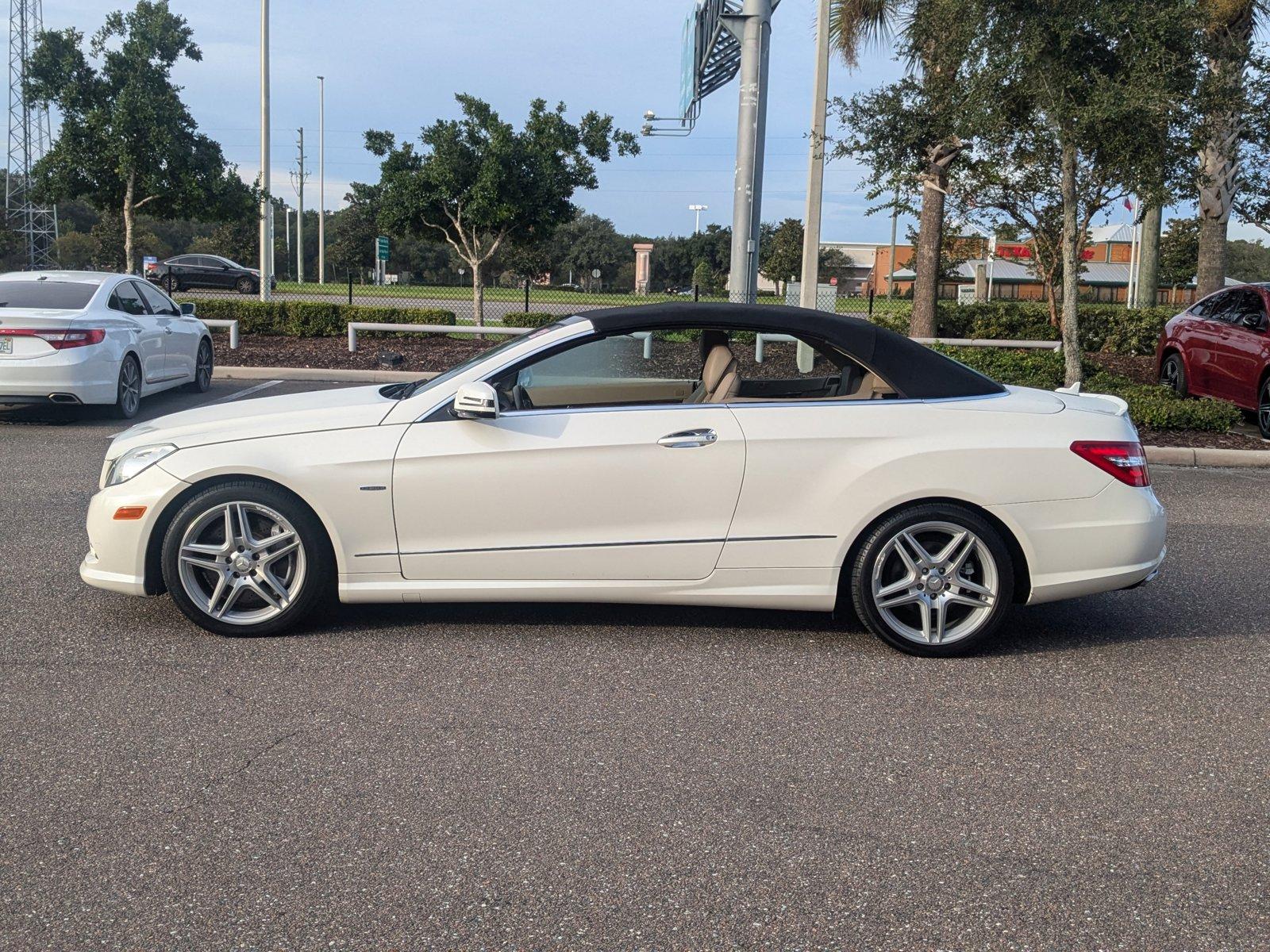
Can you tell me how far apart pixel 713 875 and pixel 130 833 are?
1.66 m

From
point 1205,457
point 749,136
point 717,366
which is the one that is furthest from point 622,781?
point 749,136

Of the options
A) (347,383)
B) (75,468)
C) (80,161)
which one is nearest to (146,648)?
(75,468)

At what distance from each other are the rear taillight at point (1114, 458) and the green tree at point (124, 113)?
20875mm

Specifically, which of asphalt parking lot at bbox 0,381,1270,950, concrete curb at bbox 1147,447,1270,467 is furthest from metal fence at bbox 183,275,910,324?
asphalt parking lot at bbox 0,381,1270,950

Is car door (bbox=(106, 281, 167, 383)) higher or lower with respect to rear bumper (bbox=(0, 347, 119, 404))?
higher

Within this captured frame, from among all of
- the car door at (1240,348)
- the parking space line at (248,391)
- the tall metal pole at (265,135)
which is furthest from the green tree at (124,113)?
the car door at (1240,348)

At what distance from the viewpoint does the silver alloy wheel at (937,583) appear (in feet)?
17.1

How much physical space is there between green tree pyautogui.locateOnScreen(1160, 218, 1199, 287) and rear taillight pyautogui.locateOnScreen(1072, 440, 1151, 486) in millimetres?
63325

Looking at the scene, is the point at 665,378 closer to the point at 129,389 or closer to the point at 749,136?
the point at 129,389

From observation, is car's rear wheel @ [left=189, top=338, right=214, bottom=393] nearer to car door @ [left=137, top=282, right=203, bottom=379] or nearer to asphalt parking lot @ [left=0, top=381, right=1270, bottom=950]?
car door @ [left=137, top=282, right=203, bottom=379]

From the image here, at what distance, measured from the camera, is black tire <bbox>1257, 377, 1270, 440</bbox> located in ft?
41.9

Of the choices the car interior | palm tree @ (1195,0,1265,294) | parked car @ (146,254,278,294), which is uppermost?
palm tree @ (1195,0,1265,294)

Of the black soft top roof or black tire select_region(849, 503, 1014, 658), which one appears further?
the black soft top roof

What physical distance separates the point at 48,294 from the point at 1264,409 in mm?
12445
